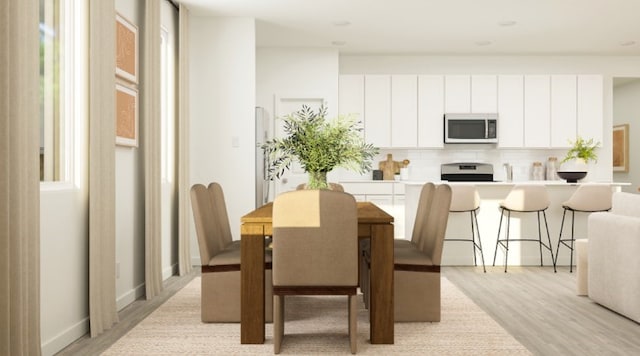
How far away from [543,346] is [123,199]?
3.18 metres

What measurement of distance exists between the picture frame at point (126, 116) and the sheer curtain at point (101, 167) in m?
0.26

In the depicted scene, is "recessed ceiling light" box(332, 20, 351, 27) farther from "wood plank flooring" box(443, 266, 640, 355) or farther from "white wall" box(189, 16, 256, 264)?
"wood plank flooring" box(443, 266, 640, 355)

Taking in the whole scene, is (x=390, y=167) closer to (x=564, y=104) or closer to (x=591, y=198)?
(x=564, y=104)

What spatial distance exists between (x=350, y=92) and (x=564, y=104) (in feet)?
10.4

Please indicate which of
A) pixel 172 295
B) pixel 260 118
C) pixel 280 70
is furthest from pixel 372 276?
pixel 280 70

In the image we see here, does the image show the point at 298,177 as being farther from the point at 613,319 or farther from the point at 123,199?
the point at 613,319

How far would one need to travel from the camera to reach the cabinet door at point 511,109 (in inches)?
304

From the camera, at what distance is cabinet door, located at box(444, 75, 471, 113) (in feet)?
25.3

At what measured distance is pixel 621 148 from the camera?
944 centimetres

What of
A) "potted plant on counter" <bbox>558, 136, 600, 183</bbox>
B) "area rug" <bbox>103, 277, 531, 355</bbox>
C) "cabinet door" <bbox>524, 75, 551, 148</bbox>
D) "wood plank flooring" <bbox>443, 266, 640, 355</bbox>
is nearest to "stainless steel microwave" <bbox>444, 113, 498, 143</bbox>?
"cabinet door" <bbox>524, 75, 551, 148</bbox>

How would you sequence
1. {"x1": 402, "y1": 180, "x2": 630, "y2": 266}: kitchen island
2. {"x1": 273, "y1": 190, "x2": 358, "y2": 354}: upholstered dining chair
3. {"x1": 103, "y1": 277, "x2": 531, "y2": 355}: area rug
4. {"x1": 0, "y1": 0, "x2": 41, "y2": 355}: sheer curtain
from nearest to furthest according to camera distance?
1. {"x1": 0, "y1": 0, "x2": 41, "y2": 355}: sheer curtain
2. {"x1": 273, "y1": 190, "x2": 358, "y2": 354}: upholstered dining chair
3. {"x1": 103, "y1": 277, "x2": 531, "y2": 355}: area rug
4. {"x1": 402, "y1": 180, "x2": 630, "y2": 266}: kitchen island

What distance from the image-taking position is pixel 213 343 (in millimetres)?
3129

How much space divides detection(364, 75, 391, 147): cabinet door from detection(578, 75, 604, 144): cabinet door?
2.83 metres

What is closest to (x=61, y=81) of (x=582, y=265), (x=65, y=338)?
(x=65, y=338)
